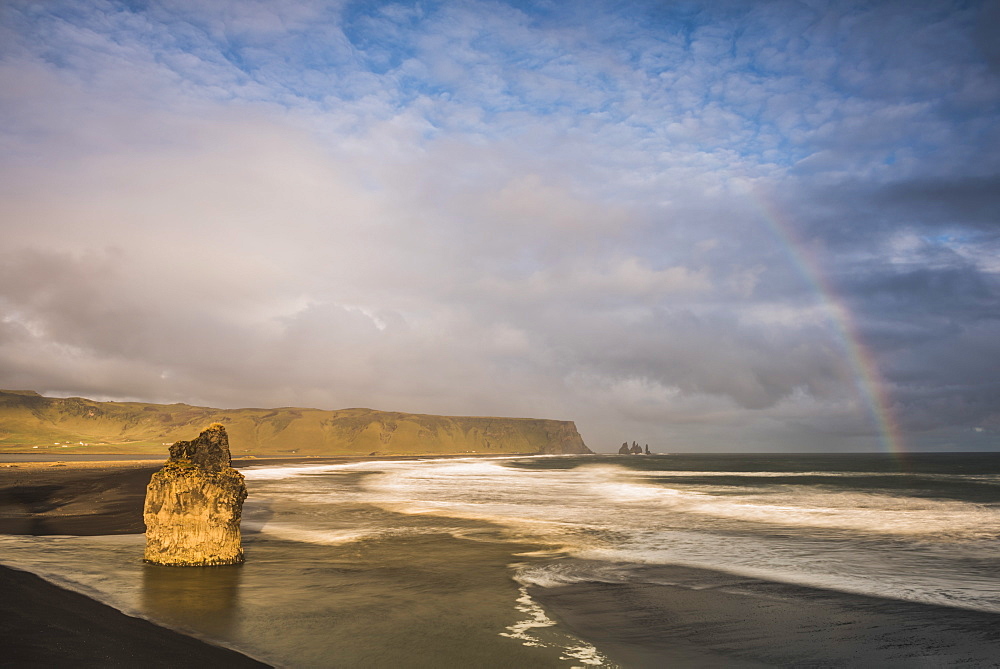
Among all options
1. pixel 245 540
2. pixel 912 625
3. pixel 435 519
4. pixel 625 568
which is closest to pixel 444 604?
pixel 625 568

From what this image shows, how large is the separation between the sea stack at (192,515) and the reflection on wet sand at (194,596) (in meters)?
0.29

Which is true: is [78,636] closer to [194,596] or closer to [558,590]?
[194,596]

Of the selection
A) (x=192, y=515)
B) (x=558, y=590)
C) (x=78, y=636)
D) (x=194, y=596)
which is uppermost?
(x=192, y=515)

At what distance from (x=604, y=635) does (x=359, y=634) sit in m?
3.75

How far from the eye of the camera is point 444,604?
35.3 feet

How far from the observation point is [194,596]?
10.4 metres

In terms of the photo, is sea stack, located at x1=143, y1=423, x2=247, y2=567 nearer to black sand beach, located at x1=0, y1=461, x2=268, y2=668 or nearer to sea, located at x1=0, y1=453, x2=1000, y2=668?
sea, located at x1=0, y1=453, x2=1000, y2=668

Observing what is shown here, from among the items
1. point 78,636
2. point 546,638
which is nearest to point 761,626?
point 546,638

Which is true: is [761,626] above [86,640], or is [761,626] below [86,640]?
below

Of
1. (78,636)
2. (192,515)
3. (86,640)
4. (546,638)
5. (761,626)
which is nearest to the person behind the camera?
(86,640)

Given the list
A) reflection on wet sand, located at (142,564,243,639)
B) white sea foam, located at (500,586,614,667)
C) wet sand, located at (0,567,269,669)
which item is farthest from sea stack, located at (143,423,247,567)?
white sea foam, located at (500,586,614,667)

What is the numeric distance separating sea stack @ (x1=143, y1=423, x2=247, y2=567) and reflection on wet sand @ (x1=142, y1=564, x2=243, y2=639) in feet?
0.97

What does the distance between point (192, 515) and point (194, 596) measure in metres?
2.89

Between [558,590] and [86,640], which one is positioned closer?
[86,640]
